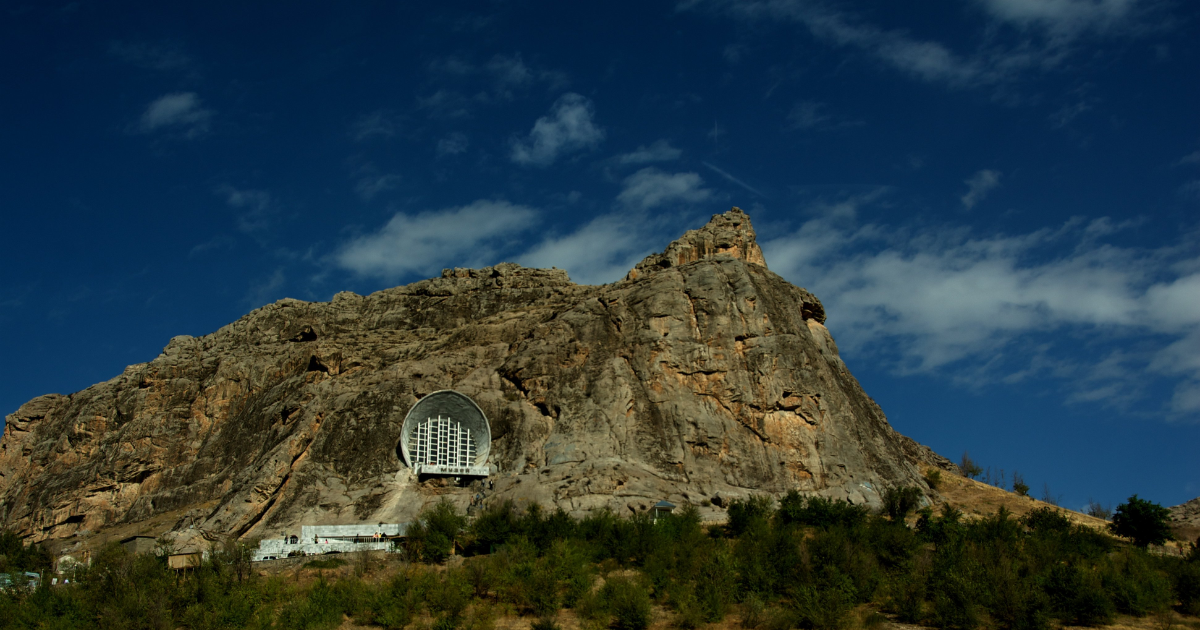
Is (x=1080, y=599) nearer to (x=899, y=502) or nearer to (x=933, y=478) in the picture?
(x=899, y=502)

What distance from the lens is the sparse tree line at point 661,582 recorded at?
29438mm

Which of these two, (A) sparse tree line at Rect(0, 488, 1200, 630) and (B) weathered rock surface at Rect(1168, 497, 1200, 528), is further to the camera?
(B) weathered rock surface at Rect(1168, 497, 1200, 528)

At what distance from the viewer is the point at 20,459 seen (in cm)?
6397

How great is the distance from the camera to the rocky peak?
55812 millimetres

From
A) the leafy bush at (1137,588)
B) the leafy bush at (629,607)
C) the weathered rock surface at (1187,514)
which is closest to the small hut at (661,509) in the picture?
the leafy bush at (629,607)

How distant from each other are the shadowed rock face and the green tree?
9550mm

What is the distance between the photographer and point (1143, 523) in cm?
4084

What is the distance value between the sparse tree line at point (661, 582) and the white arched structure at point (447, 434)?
7455mm

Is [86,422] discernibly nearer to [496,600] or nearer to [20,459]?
[20,459]

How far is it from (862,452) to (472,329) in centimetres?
2345

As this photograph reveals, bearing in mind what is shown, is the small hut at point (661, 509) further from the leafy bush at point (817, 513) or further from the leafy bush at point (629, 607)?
the leafy bush at point (629, 607)

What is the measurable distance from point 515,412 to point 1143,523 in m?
28.3

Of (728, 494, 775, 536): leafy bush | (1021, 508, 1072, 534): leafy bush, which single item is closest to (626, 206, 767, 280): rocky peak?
(728, 494, 775, 536): leafy bush

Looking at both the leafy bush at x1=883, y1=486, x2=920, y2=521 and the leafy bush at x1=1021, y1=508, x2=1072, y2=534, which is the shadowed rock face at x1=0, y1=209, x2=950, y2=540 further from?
the leafy bush at x1=1021, y1=508, x2=1072, y2=534
